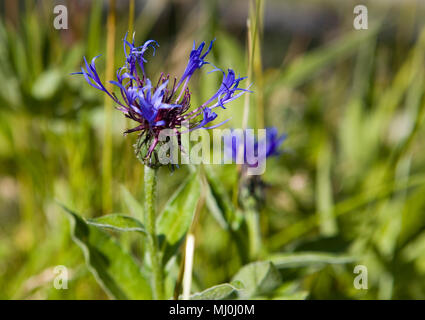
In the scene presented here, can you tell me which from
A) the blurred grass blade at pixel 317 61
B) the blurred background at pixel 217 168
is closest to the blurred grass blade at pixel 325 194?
the blurred background at pixel 217 168

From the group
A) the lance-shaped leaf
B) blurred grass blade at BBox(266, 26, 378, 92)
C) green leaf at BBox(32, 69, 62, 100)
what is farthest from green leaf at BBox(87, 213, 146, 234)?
blurred grass blade at BBox(266, 26, 378, 92)

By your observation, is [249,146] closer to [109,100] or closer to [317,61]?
[109,100]

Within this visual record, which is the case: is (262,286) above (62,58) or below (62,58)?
below

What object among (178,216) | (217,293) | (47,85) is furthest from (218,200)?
(47,85)

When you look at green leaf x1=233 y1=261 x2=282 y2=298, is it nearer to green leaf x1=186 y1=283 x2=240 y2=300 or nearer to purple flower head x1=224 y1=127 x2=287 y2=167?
green leaf x1=186 y1=283 x2=240 y2=300

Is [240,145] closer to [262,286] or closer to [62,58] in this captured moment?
[262,286]
